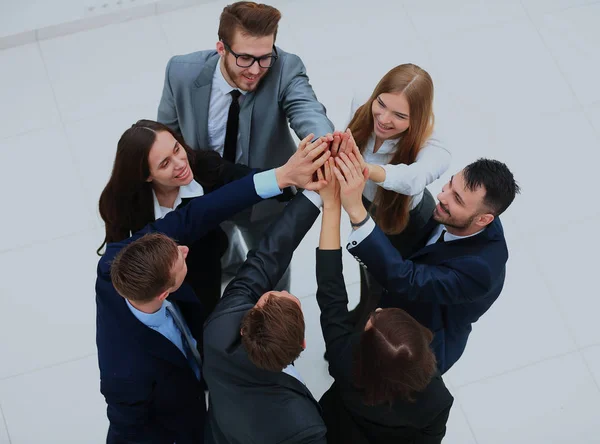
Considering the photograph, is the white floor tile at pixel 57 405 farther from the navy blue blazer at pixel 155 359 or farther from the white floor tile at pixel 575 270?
the white floor tile at pixel 575 270

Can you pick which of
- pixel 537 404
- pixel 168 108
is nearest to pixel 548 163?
pixel 537 404

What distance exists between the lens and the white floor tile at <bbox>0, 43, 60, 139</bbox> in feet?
12.6

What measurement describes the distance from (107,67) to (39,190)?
3.12 feet

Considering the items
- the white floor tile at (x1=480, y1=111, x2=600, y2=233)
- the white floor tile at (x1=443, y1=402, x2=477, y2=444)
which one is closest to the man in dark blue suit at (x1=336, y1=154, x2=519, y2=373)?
the white floor tile at (x1=443, y1=402, x2=477, y2=444)

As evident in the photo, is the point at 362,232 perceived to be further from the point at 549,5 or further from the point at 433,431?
the point at 549,5

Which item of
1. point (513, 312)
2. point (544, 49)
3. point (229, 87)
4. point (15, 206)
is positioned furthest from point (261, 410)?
point (544, 49)

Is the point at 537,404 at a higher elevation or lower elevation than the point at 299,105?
lower

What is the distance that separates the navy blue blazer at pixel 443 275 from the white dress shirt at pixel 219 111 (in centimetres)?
75

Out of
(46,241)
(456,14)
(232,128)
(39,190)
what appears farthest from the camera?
(456,14)

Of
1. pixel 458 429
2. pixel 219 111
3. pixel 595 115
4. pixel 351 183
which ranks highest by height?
pixel 219 111

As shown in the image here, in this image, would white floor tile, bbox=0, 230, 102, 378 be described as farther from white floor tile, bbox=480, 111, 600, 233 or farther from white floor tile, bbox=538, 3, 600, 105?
white floor tile, bbox=538, 3, 600, 105

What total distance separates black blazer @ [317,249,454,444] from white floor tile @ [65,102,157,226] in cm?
201

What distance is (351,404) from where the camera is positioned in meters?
1.85

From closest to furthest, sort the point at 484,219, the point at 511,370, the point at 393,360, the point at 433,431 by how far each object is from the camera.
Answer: the point at 393,360 < the point at 433,431 < the point at 484,219 < the point at 511,370
